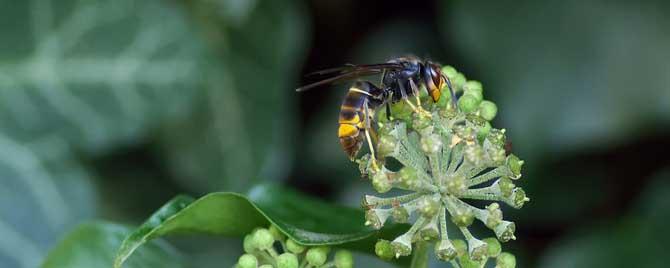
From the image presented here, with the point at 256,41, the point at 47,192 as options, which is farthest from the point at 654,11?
the point at 47,192

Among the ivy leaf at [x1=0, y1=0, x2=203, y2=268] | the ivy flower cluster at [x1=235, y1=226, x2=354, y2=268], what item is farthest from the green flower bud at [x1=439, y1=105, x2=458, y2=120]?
the ivy leaf at [x1=0, y1=0, x2=203, y2=268]

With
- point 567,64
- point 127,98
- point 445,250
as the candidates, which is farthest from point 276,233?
point 567,64

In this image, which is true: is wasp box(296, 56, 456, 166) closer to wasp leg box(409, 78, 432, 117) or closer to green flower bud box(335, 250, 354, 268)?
wasp leg box(409, 78, 432, 117)

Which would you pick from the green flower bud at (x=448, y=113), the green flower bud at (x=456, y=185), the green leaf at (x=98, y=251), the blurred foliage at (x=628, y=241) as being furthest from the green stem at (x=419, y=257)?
the blurred foliage at (x=628, y=241)

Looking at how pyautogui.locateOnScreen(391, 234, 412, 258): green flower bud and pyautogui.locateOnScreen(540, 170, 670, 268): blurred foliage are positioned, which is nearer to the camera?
pyautogui.locateOnScreen(391, 234, 412, 258): green flower bud

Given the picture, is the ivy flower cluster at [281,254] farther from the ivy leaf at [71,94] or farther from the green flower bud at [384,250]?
the ivy leaf at [71,94]

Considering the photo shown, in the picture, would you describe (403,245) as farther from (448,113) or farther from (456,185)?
(448,113)

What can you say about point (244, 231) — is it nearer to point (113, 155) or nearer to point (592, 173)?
point (113, 155)
